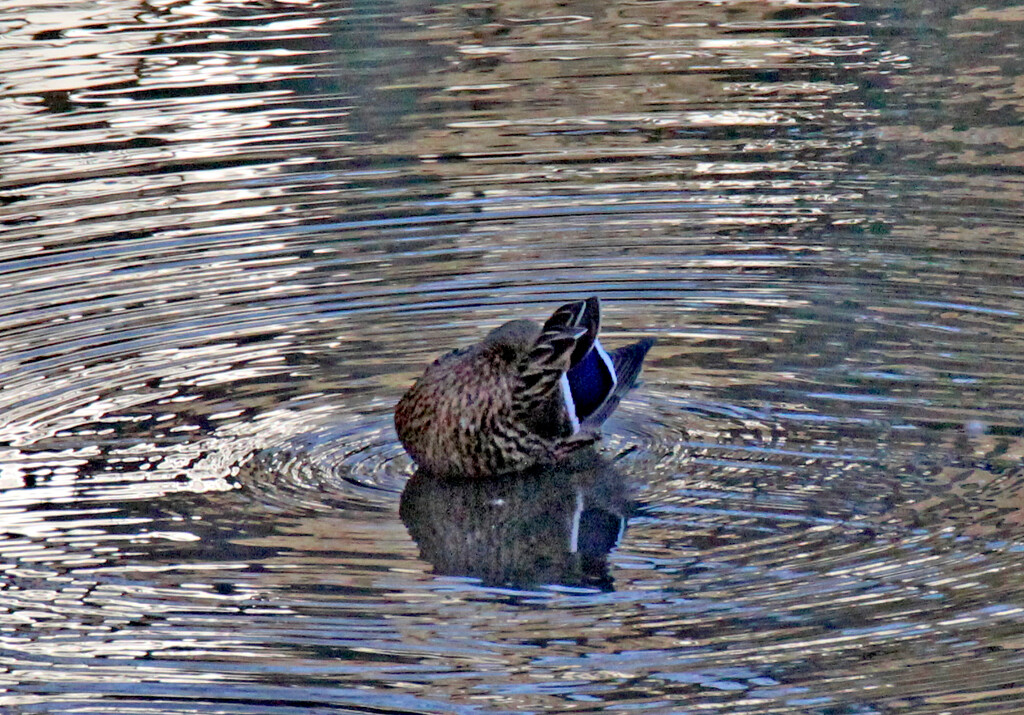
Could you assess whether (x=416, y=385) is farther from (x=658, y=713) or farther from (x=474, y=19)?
(x=474, y=19)

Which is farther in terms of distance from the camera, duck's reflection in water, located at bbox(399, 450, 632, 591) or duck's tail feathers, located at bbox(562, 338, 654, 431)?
duck's tail feathers, located at bbox(562, 338, 654, 431)

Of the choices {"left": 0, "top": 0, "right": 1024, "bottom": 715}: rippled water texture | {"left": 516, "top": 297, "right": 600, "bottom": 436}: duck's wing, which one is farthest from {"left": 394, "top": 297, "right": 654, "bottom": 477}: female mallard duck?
{"left": 0, "top": 0, "right": 1024, "bottom": 715}: rippled water texture

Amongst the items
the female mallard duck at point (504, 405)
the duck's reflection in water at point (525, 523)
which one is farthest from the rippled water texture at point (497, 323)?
the female mallard duck at point (504, 405)

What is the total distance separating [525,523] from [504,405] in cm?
56

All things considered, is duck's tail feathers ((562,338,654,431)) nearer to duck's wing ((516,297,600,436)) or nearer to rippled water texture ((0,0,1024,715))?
duck's wing ((516,297,600,436))

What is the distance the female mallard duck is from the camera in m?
7.29

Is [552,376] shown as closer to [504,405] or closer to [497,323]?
[504,405]

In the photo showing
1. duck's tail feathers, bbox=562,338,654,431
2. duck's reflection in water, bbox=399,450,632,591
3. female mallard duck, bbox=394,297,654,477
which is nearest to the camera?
duck's reflection in water, bbox=399,450,632,591

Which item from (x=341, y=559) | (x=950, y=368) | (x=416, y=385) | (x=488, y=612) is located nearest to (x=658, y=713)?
(x=488, y=612)

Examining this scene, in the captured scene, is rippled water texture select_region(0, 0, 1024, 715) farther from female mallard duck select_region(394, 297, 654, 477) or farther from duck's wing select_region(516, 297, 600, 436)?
duck's wing select_region(516, 297, 600, 436)

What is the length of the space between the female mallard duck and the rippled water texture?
151 millimetres

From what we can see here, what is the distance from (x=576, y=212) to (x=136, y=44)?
6296 mm

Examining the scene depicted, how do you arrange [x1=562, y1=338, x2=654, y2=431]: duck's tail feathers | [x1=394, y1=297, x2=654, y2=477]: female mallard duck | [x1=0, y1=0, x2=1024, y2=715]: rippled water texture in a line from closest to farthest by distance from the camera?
[x1=0, y1=0, x2=1024, y2=715]: rippled water texture < [x1=394, y1=297, x2=654, y2=477]: female mallard duck < [x1=562, y1=338, x2=654, y2=431]: duck's tail feathers

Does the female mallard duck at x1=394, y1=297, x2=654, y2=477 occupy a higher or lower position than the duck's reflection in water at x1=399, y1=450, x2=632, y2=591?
higher
